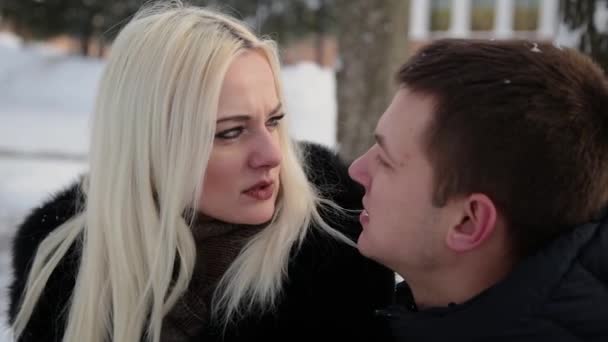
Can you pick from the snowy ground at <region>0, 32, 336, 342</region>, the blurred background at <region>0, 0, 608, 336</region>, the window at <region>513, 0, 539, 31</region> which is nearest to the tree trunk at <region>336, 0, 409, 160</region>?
the blurred background at <region>0, 0, 608, 336</region>

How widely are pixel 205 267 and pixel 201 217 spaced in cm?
14

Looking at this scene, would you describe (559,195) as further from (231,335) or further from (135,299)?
(135,299)

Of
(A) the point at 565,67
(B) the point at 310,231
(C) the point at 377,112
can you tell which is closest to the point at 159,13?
(B) the point at 310,231

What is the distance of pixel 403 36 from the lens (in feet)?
14.5

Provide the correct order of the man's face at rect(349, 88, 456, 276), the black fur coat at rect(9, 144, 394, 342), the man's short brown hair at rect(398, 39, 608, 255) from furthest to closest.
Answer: the black fur coat at rect(9, 144, 394, 342)
the man's face at rect(349, 88, 456, 276)
the man's short brown hair at rect(398, 39, 608, 255)

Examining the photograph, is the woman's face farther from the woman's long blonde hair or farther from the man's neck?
the man's neck

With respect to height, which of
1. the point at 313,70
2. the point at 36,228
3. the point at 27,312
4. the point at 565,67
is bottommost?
the point at 313,70

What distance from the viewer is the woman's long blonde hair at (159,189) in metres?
1.85

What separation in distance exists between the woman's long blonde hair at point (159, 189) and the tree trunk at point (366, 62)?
7.83 ft

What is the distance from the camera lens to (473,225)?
141 centimetres

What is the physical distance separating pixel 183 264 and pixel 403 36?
2.90 metres

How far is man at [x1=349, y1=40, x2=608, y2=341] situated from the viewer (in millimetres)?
1322

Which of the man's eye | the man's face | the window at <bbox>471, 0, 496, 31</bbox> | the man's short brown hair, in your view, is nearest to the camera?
the man's short brown hair

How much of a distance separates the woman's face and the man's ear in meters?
0.61
